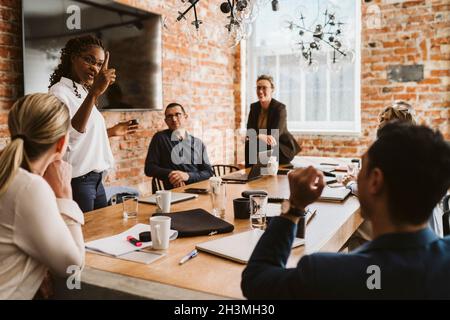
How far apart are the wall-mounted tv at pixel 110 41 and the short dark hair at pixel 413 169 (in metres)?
2.75

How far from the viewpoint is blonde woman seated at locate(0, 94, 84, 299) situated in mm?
1124

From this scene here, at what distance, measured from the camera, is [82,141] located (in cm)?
234

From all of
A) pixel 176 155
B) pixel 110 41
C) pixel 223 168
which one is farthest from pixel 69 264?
pixel 223 168

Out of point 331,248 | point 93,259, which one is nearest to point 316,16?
point 331,248

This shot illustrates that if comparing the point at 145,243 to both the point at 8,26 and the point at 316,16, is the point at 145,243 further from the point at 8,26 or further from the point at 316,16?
the point at 316,16

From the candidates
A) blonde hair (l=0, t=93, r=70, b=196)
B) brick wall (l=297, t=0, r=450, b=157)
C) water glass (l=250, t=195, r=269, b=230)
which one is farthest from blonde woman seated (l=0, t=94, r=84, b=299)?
brick wall (l=297, t=0, r=450, b=157)

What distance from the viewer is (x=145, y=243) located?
1.52 m

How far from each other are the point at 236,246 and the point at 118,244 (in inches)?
15.4

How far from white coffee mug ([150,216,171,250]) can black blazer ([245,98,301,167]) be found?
2.68 metres

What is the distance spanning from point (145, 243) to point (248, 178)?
1.49m

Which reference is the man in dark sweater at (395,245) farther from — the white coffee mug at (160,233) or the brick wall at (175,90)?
the brick wall at (175,90)

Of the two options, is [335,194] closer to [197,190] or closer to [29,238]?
[197,190]

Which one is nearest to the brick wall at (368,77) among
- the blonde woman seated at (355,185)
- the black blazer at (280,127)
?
the black blazer at (280,127)

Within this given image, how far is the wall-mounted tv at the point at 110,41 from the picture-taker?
10.2ft
